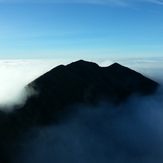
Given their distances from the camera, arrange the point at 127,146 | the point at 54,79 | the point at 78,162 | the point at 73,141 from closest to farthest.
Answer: the point at 78,162
the point at 73,141
the point at 127,146
the point at 54,79

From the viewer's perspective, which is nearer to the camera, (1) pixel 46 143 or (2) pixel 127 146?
(1) pixel 46 143

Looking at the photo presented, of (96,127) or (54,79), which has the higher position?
(54,79)

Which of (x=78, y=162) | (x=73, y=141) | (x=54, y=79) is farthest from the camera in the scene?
(x=54, y=79)

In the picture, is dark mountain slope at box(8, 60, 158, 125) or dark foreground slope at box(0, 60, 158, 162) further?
dark mountain slope at box(8, 60, 158, 125)

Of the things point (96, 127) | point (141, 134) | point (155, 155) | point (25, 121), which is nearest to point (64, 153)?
point (25, 121)

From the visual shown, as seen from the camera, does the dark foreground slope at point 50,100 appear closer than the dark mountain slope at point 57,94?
Yes

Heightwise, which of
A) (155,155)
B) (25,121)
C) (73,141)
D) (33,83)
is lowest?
(155,155)

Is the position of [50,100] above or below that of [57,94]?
below

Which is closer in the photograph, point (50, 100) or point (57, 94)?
point (50, 100)

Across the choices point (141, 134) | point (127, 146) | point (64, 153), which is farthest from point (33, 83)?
point (141, 134)

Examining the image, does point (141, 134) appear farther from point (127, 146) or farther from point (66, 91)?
point (66, 91)

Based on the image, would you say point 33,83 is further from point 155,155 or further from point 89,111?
point 155,155
